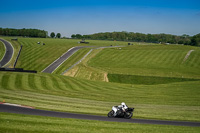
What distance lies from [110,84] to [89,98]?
61.5 feet

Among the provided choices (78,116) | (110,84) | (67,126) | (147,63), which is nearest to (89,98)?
(78,116)

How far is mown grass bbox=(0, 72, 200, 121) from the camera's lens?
2733 cm

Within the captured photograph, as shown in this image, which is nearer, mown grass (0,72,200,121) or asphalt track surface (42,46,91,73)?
mown grass (0,72,200,121)

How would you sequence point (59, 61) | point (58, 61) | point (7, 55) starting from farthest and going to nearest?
1. point (7, 55)
2. point (58, 61)
3. point (59, 61)

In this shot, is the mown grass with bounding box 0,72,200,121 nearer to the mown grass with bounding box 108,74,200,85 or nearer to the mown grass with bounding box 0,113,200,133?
the mown grass with bounding box 0,113,200,133

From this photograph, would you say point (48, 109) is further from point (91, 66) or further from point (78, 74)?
point (91, 66)

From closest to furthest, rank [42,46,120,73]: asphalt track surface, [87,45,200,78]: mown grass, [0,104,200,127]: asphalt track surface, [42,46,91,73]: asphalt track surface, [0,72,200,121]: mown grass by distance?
[0,104,200,127]: asphalt track surface → [0,72,200,121]: mown grass → [87,45,200,78]: mown grass → [42,46,120,73]: asphalt track surface → [42,46,91,73]: asphalt track surface

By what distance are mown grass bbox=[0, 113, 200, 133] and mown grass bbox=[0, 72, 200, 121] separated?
456 centimetres

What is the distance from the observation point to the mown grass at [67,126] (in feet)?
56.6

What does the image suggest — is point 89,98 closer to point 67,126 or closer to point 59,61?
point 67,126

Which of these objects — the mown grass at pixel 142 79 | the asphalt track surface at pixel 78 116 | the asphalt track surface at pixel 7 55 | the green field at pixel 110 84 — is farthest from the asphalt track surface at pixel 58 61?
the asphalt track surface at pixel 78 116

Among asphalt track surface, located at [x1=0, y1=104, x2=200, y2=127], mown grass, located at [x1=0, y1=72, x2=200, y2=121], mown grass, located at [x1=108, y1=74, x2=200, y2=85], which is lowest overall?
mown grass, located at [x1=108, y1=74, x2=200, y2=85]

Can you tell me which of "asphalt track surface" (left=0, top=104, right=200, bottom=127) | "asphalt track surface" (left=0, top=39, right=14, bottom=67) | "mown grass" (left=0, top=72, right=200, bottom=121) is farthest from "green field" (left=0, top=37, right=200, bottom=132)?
"asphalt track surface" (left=0, top=39, right=14, bottom=67)

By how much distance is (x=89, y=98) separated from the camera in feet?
121
